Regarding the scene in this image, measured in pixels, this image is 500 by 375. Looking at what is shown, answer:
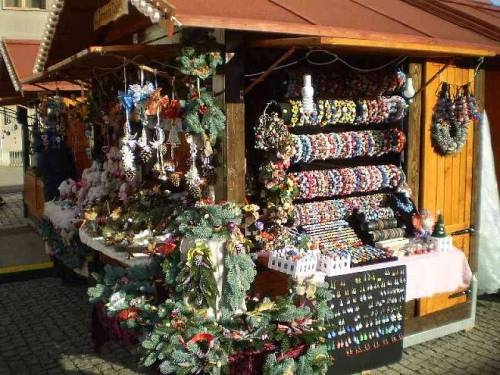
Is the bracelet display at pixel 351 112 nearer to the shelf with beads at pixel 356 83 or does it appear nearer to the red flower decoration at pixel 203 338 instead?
the shelf with beads at pixel 356 83

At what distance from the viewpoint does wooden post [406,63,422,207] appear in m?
6.13

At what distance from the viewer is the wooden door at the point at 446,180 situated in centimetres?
625

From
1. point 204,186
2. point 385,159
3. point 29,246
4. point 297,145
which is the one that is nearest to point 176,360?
point 204,186

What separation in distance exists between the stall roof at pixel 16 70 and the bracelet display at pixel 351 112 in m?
6.48

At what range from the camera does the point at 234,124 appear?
4945mm

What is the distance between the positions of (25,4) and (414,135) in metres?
24.5

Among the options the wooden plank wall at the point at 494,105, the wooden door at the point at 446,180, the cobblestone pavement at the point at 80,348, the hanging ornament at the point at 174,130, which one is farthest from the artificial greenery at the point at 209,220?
the wooden plank wall at the point at 494,105

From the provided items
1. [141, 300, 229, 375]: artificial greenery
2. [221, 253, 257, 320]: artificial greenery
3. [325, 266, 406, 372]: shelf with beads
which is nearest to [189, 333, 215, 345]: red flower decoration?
[141, 300, 229, 375]: artificial greenery

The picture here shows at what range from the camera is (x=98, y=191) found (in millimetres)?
7656

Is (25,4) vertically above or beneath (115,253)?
above

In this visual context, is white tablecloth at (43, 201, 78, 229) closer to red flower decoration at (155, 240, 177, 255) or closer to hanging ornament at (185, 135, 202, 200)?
red flower decoration at (155, 240, 177, 255)

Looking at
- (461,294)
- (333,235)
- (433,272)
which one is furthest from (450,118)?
(461,294)

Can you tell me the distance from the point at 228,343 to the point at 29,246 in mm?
7550

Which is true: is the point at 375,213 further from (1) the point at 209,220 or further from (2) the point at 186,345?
(2) the point at 186,345
